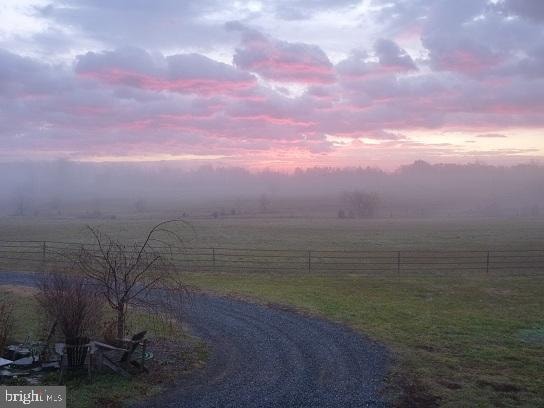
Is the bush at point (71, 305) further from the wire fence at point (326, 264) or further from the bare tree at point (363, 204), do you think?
the bare tree at point (363, 204)

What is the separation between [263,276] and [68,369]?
1589 centimetres

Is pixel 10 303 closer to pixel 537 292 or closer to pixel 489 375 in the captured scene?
pixel 489 375

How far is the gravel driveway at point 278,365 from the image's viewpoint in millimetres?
10039

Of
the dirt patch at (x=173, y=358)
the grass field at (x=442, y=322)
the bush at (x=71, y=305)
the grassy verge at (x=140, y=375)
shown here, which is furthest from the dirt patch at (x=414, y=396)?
the bush at (x=71, y=305)

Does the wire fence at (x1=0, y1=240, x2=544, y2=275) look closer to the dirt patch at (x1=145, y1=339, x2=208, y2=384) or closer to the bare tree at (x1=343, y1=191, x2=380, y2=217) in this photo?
the dirt patch at (x1=145, y1=339, x2=208, y2=384)

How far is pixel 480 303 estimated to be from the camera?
19.8 metres

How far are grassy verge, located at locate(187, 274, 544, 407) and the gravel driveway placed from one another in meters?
0.86

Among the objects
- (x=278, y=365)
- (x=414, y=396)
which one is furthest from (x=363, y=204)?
(x=414, y=396)
